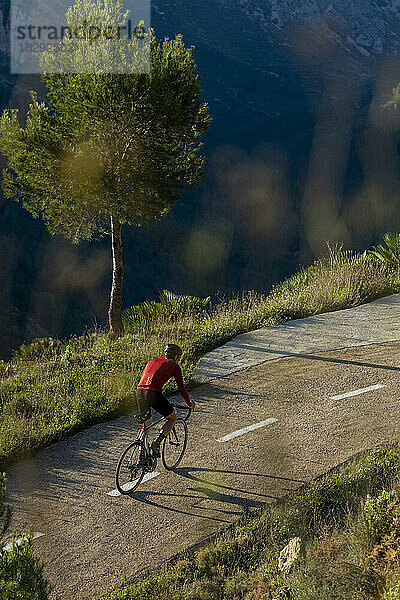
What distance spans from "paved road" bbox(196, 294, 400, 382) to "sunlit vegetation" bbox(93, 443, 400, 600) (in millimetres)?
4149

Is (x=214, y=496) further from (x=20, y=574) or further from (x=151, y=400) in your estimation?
(x=20, y=574)

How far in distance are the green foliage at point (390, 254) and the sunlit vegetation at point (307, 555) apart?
11.4 m

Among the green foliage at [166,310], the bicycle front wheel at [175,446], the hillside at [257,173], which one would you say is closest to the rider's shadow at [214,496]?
the bicycle front wheel at [175,446]

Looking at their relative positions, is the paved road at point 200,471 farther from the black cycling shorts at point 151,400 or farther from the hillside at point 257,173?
the hillside at point 257,173

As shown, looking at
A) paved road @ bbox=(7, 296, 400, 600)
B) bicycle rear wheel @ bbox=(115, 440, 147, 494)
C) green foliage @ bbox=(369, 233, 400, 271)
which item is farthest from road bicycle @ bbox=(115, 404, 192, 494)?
green foliage @ bbox=(369, 233, 400, 271)

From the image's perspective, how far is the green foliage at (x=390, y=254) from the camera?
56.1 feet

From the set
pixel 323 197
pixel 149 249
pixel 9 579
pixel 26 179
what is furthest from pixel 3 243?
pixel 9 579

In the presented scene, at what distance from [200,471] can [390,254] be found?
40.5 feet

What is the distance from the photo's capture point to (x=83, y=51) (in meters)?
14.7

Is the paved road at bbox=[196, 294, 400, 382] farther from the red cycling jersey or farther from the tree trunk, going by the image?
the tree trunk

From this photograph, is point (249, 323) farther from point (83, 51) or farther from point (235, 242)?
point (235, 242)

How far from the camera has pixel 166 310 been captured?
15.3 meters

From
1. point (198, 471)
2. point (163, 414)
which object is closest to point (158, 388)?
point (163, 414)

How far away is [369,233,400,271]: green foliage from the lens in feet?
56.1
